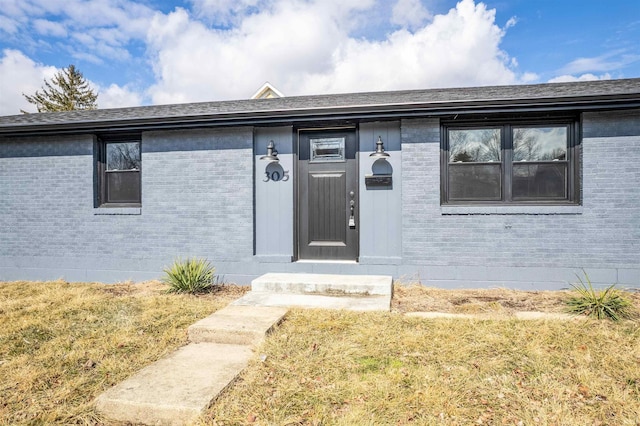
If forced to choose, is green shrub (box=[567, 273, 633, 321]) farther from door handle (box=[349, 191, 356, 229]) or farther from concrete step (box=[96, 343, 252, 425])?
concrete step (box=[96, 343, 252, 425])

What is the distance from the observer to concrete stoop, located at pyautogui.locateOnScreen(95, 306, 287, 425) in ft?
7.61

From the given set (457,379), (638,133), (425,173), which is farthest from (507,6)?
(457,379)

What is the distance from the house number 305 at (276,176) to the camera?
616 centimetres

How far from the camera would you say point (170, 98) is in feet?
173

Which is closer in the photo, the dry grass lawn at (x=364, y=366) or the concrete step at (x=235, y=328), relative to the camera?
the dry grass lawn at (x=364, y=366)

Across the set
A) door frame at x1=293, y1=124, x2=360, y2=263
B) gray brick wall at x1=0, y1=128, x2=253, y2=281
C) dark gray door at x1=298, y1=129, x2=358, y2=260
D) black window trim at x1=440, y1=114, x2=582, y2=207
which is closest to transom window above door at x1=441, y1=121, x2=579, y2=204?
black window trim at x1=440, y1=114, x2=582, y2=207

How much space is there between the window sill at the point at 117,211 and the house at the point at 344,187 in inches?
1.7

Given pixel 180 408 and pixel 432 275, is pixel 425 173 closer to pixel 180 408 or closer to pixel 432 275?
pixel 432 275

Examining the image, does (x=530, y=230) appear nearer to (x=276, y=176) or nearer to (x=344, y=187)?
(x=344, y=187)

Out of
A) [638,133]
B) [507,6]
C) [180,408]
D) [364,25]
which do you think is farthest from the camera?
[364,25]

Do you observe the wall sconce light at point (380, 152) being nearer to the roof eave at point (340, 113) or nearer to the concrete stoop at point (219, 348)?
the roof eave at point (340, 113)

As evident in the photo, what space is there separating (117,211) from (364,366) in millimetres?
5544

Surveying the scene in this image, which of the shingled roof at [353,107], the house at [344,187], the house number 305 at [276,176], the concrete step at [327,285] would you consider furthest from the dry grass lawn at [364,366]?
the shingled roof at [353,107]

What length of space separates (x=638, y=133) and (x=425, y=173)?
9.77 feet
